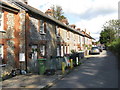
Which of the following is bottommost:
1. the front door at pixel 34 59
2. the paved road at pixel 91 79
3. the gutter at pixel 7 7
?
the paved road at pixel 91 79

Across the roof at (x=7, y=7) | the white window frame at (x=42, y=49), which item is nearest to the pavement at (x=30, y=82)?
the roof at (x=7, y=7)

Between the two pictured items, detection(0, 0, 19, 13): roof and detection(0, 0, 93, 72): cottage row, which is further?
detection(0, 0, 93, 72): cottage row

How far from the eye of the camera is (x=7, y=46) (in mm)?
11547

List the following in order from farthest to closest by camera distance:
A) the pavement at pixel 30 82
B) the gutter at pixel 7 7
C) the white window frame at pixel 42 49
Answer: the white window frame at pixel 42 49, the gutter at pixel 7 7, the pavement at pixel 30 82

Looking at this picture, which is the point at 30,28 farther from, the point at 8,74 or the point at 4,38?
the point at 8,74

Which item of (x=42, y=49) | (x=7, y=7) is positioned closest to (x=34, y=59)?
(x=42, y=49)

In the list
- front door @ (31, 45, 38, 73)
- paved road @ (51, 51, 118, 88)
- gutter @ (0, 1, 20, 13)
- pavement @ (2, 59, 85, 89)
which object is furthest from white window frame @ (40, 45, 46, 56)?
pavement @ (2, 59, 85, 89)

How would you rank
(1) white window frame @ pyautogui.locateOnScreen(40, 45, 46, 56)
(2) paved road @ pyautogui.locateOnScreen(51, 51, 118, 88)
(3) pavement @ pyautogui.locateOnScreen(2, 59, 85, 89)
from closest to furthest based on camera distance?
(2) paved road @ pyautogui.locateOnScreen(51, 51, 118, 88) < (3) pavement @ pyautogui.locateOnScreen(2, 59, 85, 89) < (1) white window frame @ pyautogui.locateOnScreen(40, 45, 46, 56)

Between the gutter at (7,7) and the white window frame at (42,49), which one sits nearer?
the gutter at (7,7)

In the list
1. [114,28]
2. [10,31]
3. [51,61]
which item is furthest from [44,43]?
[114,28]

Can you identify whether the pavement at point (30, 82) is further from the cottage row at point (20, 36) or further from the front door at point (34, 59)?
the front door at point (34, 59)

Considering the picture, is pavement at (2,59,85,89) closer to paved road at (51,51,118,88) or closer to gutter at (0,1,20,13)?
paved road at (51,51,118,88)

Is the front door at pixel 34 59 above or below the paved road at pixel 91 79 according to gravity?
above

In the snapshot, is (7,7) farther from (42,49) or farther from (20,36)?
(42,49)
